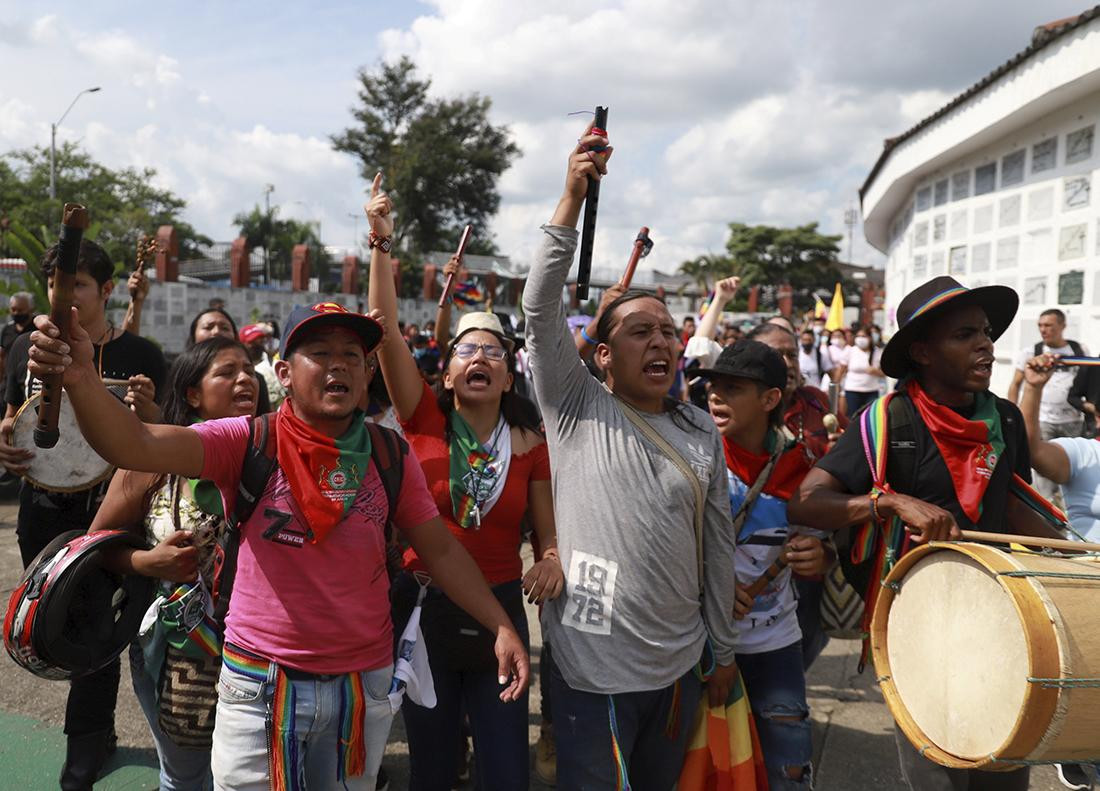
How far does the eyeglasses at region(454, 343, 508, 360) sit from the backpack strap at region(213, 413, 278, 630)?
2.88 feet

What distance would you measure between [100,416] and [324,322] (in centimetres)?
59

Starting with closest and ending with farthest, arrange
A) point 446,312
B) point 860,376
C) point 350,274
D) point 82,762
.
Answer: point 82,762 → point 446,312 → point 860,376 → point 350,274

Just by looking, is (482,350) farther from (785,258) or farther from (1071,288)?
(785,258)

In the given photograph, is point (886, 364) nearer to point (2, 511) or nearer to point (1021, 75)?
point (2, 511)

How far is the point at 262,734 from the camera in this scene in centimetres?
202

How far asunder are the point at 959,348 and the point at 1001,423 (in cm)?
29

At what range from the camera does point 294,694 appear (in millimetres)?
2025

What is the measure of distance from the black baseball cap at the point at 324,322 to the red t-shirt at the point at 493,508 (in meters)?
0.65

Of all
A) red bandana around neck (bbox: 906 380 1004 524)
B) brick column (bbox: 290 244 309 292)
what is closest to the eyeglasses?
red bandana around neck (bbox: 906 380 1004 524)

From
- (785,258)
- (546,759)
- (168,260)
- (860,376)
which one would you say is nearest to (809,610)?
(546,759)

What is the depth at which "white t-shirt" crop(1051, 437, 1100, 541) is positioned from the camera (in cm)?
335

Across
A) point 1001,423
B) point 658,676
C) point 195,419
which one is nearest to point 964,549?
point 1001,423

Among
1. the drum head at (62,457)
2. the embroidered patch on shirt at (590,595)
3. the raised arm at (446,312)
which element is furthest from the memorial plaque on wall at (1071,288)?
the drum head at (62,457)

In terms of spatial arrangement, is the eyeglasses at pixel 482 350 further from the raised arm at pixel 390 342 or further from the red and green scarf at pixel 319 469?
the red and green scarf at pixel 319 469
